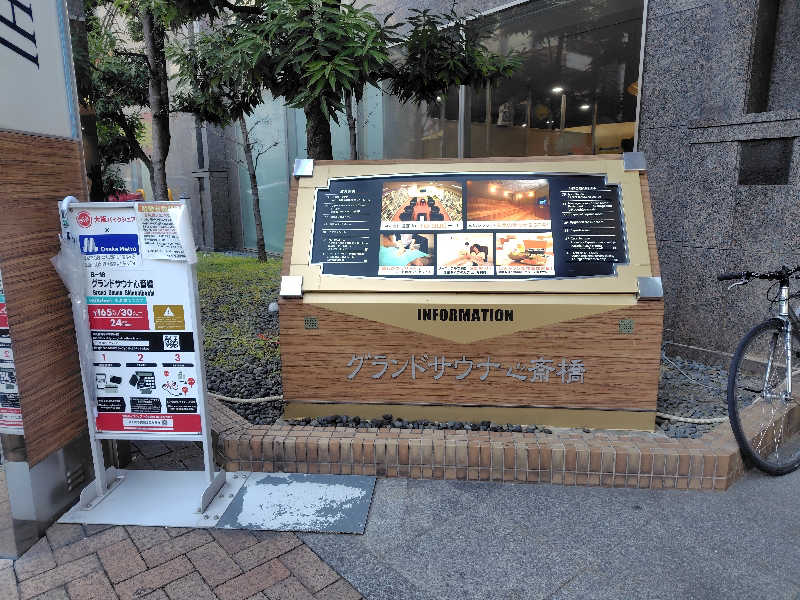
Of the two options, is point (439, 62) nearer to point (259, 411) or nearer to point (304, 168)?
point (304, 168)

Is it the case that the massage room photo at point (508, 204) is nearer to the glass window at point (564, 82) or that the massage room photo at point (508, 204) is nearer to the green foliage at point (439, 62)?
the green foliage at point (439, 62)

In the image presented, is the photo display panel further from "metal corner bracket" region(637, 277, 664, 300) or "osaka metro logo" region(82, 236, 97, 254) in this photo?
"osaka metro logo" region(82, 236, 97, 254)

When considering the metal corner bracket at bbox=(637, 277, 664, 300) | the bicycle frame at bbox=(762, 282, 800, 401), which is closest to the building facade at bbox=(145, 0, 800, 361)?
the bicycle frame at bbox=(762, 282, 800, 401)

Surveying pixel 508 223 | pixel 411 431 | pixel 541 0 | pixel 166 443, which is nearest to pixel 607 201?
pixel 508 223

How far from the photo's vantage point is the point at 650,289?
3.46m

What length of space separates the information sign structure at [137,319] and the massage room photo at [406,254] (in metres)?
1.34

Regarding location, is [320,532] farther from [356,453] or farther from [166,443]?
[166,443]

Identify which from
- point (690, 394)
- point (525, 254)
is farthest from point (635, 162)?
point (690, 394)

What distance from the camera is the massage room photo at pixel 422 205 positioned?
12.6 feet

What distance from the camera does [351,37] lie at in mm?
4148

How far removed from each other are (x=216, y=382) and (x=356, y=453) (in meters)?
2.09

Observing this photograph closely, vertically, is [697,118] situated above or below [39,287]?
above

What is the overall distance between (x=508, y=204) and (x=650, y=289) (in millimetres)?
1108

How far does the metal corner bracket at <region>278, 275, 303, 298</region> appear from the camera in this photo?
3.66 metres
